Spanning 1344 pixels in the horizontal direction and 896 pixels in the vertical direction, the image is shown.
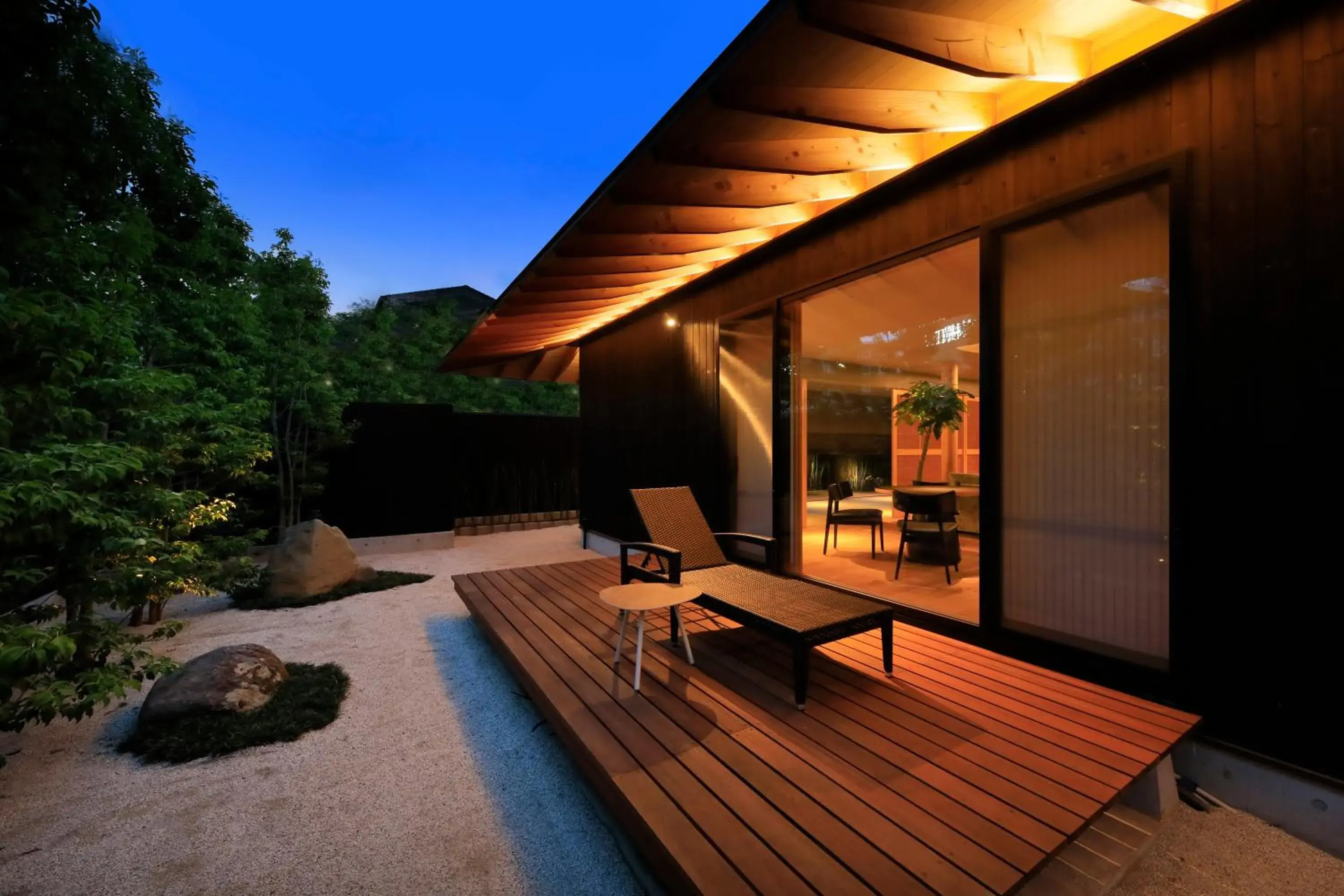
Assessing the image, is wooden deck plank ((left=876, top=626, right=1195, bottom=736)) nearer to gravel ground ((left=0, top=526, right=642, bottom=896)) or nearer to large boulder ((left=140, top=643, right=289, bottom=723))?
gravel ground ((left=0, top=526, right=642, bottom=896))

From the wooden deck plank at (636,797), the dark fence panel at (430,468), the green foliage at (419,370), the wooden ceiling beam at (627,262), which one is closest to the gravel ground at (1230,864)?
the wooden deck plank at (636,797)

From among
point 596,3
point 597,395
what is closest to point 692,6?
point 596,3

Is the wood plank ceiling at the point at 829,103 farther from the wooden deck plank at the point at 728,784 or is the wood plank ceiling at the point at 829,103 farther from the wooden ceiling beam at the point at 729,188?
the wooden deck plank at the point at 728,784

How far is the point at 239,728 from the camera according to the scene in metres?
2.83

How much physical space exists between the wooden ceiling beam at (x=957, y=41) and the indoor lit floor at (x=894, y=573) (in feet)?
9.10

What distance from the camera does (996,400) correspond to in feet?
10.1

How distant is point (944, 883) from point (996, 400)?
2.43 metres

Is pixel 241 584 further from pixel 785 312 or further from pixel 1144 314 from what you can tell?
pixel 1144 314

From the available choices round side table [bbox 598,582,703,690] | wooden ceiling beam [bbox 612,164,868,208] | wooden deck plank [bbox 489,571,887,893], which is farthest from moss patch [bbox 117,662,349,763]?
wooden ceiling beam [bbox 612,164,868,208]

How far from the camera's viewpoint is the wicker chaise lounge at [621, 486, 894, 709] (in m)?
2.50

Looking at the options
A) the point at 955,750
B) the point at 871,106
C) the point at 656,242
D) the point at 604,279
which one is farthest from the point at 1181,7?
the point at 604,279

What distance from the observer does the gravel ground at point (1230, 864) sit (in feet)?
5.72

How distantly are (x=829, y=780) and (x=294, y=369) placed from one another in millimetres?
6871

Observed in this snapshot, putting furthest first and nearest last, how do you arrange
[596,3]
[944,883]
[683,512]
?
[596,3] → [683,512] → [944,883]
